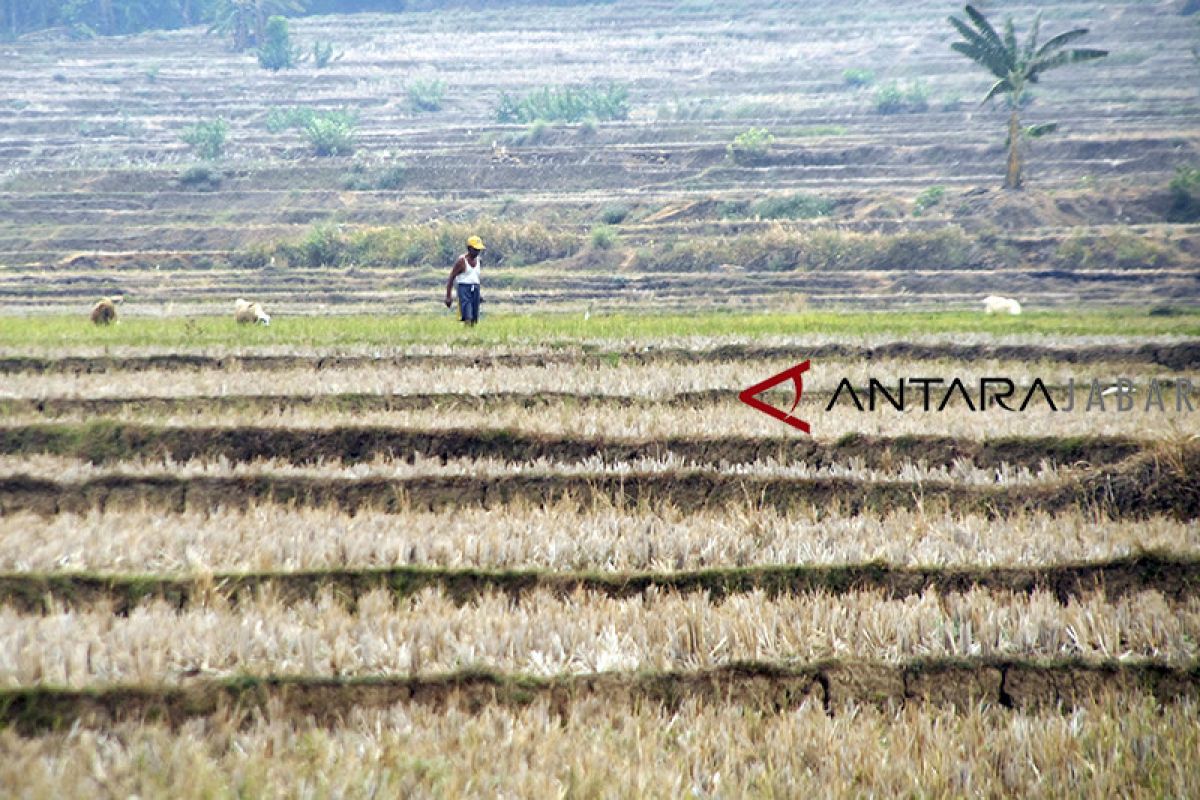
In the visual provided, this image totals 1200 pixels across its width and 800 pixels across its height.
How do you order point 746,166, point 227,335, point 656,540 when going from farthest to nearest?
point 746,166 → point 227,335 → point 656,540

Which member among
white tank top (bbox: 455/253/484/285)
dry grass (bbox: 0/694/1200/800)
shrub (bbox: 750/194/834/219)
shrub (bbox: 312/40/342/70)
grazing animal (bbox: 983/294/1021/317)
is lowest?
grazing animal (bbox: 983/294/1021/317)

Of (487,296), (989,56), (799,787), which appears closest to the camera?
(799,787)

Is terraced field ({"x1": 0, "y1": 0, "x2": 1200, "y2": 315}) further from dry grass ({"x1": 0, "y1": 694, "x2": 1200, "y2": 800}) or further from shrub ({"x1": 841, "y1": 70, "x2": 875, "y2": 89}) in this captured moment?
dry grass ({"x1": 0, "y1": 694, "x2": 1200, "y2": 800})

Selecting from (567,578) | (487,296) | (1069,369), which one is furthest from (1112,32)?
(567,578)

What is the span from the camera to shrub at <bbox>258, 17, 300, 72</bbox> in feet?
202

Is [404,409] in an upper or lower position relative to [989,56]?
lower

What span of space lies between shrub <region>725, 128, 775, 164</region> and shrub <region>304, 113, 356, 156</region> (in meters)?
13.6

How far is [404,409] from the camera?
10.4 metres

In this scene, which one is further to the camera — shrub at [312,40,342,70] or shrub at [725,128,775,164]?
shrub at [312,40,342,70]

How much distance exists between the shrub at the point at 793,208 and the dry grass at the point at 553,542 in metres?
26.8

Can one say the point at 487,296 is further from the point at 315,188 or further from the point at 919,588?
the point at 919,588

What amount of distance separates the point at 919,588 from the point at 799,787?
2608 mm

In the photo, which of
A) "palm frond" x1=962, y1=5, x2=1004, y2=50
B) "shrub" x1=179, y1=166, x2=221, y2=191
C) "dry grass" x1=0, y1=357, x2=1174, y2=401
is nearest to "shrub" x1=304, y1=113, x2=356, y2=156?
"shrub" x1=179, y1=166, x2=221, y2=191

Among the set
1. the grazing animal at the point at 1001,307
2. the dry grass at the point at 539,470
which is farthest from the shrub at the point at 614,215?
the dry grass at the point at 539,470
